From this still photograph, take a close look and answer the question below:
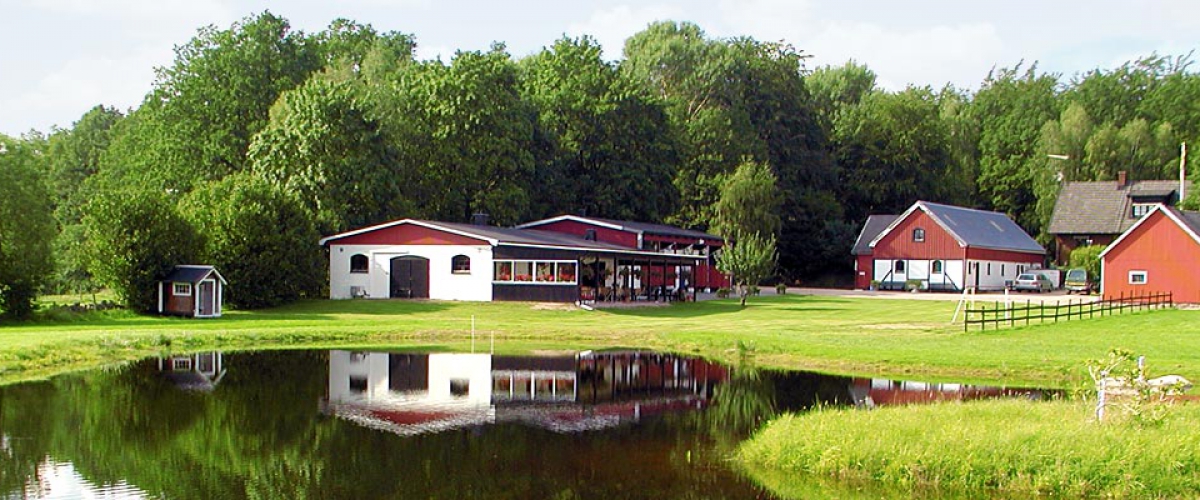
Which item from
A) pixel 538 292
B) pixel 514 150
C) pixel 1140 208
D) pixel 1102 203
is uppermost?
pixel 514 150

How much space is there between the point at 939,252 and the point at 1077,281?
26.3 feet

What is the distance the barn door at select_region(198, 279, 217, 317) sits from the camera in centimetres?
4541

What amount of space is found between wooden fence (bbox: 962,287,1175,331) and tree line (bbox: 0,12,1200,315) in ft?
85.9

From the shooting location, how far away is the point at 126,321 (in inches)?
1688

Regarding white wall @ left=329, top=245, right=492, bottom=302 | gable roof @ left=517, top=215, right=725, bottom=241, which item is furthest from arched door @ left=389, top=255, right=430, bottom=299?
gable roof @ left=517, top=215, right=725, bottom=241

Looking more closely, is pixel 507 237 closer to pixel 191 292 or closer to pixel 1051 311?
pixel 191 292

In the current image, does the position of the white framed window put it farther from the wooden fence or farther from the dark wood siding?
the wooden fence

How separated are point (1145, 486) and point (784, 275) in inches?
2638

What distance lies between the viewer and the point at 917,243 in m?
71.1

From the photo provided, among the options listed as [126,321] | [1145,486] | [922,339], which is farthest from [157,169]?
[1145,486]

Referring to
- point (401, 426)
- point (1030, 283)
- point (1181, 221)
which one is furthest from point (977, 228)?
point (401, 426)

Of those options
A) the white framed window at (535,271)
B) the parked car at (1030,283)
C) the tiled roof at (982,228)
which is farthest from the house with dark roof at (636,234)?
the parked car at (1030,283)

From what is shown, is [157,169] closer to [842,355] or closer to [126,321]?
[126,321]

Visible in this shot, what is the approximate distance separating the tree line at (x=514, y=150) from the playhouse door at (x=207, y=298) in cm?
210
